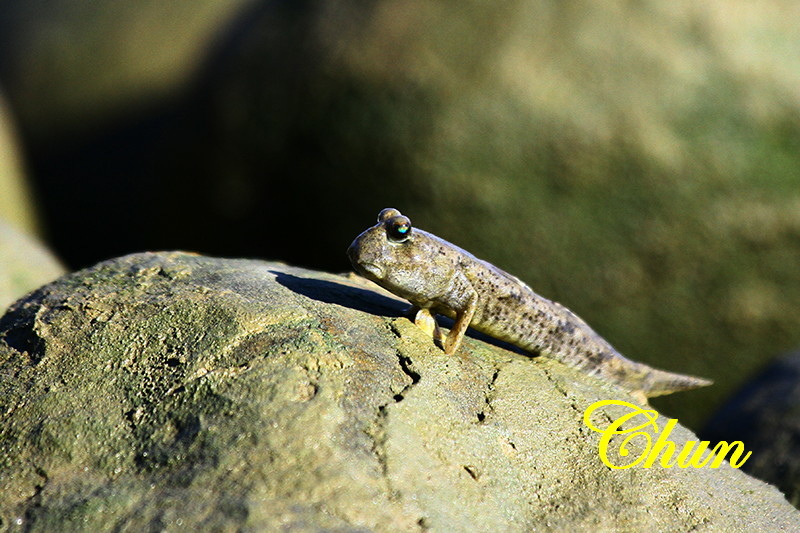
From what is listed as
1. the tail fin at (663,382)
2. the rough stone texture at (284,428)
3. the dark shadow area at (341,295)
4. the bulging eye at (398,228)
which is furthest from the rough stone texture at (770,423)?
the bulging eye at (398,228)

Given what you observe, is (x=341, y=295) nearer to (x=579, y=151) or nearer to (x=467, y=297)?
(x=467, y=297)

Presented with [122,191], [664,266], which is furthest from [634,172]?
[122,191]

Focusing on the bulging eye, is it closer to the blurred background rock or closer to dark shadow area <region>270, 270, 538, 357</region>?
dark shadow area <region>270, 270, 538, 357</region>

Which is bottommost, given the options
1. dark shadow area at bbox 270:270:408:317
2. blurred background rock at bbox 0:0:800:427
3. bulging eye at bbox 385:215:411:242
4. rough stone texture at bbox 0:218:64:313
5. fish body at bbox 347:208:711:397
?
rough stone texture at bbox 0:218:64:313

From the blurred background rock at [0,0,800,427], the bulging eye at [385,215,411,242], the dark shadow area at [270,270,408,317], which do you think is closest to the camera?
the bulging eye at [385,215,411,242]

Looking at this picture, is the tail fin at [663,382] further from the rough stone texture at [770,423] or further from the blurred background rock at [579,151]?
the blurred background rock at [579,151]

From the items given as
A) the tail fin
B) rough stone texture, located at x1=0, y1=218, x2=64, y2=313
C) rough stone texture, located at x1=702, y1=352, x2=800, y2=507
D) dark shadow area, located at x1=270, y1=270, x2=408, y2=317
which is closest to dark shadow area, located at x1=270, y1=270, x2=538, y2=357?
dark shadow area, located at x1=270, y1=270, x2=408, y2=317
